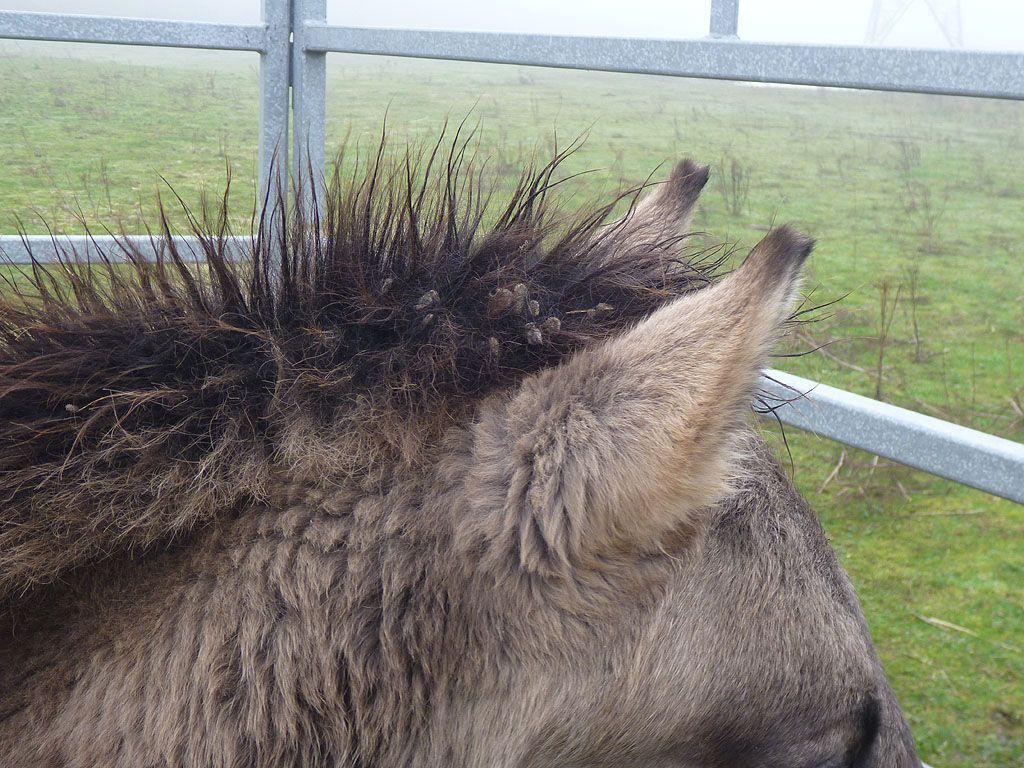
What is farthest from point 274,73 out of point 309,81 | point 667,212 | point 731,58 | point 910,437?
point 910,437

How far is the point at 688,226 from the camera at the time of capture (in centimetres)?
181

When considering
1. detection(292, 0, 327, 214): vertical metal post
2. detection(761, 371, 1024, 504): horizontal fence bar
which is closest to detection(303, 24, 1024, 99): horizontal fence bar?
detection(292, 0, 327, 214): vertical metal post

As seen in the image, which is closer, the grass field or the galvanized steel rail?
the galvanized steel rail

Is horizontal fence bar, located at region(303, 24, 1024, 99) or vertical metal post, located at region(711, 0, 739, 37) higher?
vertical metal post, located at region(711, 0, 739, 37)

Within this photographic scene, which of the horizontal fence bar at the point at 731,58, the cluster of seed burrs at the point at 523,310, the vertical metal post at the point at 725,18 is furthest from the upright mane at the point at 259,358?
the vertical metal post at the point at 725,18

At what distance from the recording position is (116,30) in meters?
2.64

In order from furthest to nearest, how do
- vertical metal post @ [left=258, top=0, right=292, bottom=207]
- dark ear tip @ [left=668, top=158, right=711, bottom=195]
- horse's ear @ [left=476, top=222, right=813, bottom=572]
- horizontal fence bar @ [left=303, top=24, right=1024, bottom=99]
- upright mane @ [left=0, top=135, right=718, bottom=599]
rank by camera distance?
vertical metal post @ [left=258, top=0, right=292, bottom=207]
dark ear tip @ [left=668, top=158, right=711, bottom=195]
horizontal fence bar @ [left=303, top=24, right=1024, bottom=99]
upright mane @ [left=0, top=135, right=718, bottom=599]
horse's ear @ [left=476, top=222, right=813, bottom=572]

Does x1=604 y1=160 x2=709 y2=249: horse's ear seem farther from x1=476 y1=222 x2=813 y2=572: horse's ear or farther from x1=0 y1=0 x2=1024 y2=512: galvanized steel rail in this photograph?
x1=476 y1=222 x2=813 y2=572: horse's ear

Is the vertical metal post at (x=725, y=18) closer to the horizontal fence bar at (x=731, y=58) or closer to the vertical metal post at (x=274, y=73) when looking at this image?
the horizontal fence bar at (x=731, y=58)

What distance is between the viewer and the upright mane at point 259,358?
4.12 feet

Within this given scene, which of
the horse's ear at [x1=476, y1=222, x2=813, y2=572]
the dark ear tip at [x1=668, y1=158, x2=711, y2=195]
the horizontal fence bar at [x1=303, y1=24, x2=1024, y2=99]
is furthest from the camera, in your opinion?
the dark ear tip at [x1=668, y1=158, x2=711, y2=195]

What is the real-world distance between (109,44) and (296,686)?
220 centimetres

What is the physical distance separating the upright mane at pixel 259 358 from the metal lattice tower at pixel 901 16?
38.1 inches

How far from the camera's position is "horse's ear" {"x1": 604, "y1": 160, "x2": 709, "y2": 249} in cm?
167
